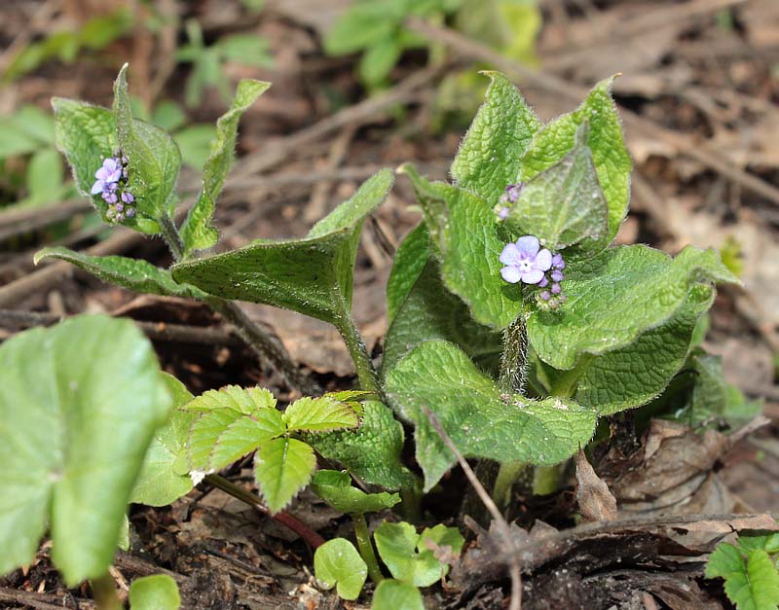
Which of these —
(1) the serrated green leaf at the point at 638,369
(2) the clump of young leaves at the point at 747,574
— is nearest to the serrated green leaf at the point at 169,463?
(1) the serrated green leaf at the point at 638,369

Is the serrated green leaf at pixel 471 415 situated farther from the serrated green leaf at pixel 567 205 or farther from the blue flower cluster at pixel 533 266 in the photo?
the serrated green leaf at pixel 567 205

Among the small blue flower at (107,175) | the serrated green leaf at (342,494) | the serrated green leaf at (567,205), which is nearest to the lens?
the serrated green leaf at (567,205)

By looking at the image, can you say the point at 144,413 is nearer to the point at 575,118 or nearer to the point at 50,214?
the point at 575,118

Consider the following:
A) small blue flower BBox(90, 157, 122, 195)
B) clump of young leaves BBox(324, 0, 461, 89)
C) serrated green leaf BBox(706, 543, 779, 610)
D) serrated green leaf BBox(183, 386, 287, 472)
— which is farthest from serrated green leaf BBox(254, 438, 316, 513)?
clump of young leaves BBox(324, 0, 461, 89)

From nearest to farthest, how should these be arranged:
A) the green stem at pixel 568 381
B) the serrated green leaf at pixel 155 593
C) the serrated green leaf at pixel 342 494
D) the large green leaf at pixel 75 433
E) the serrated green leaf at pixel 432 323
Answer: the large green leaf at pixel 75 433
the serrated green leaf at pixel 155 593
the serrated green leaf at pixel 342 494
the green stem at pixel 568 381
the serrated green leaf at pixel 432 323

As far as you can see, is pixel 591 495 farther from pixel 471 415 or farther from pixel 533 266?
pixel 533 266

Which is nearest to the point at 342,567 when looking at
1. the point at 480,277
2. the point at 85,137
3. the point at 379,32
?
the point at 480,277

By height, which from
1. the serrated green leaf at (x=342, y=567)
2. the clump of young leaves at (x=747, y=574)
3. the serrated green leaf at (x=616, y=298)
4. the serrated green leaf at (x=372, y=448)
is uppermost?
the serrated green leaf at (x=616, y=298)
